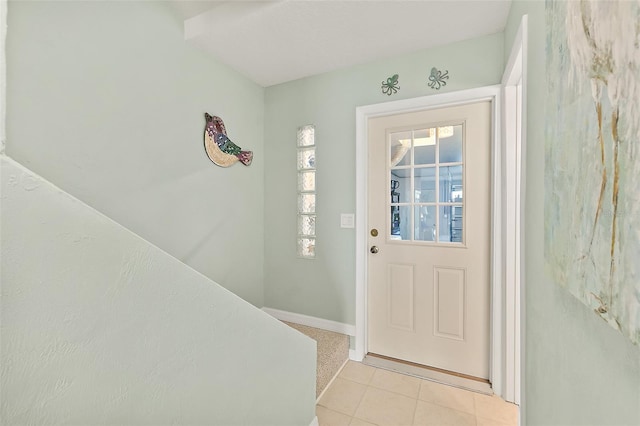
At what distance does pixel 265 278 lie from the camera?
2621mm

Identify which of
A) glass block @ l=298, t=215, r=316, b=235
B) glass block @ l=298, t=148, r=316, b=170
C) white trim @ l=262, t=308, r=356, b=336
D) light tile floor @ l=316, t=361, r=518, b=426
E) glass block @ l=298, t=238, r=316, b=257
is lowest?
light tile floor @ l=316, t=361, r=518, b=426

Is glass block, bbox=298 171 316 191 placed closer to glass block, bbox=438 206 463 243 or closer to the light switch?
the light switch

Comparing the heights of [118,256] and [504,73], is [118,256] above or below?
below

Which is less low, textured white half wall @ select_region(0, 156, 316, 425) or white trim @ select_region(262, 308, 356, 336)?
textured white half wall @ select_region(0, 156, 316, 425)

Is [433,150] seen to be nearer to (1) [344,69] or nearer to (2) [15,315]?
(1) [344,69]

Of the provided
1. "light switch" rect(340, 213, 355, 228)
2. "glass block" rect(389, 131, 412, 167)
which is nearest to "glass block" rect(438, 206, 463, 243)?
"glass block" rect(389, 131, 412, 167)

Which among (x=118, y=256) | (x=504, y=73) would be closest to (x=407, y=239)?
(x=504, y=73)

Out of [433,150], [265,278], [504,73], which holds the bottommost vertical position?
[265,278]

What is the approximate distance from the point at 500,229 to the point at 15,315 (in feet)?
7.00

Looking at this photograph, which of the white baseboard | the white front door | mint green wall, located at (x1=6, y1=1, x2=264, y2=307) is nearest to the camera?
mint green wall, located at (x1=6, y1=1, x2=264, y2=307)

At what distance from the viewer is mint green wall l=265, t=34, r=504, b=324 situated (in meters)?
1.94

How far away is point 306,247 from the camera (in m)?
2.46

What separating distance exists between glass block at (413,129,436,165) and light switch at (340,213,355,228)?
2.11ft

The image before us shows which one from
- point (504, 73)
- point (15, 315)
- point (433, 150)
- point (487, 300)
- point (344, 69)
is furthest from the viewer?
point (344, 69)
